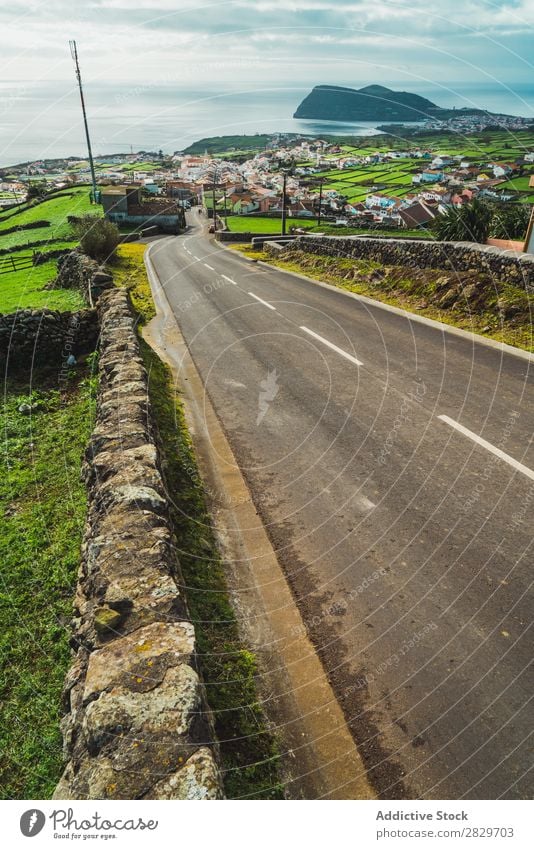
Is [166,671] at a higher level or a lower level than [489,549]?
higher

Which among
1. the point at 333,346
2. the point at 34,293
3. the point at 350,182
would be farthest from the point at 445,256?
the point at 350,182

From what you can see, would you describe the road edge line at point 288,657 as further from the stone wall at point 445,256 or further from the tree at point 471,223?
the tree at point 471,223

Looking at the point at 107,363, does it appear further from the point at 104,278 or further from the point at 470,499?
the point at 104,278

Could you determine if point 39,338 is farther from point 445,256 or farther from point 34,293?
point 445,256

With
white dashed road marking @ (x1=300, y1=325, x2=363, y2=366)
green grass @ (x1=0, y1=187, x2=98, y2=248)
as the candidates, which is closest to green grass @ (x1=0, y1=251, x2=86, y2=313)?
white dashed road marking @ (x1=300, y1=325, x2=363, y2=366)
